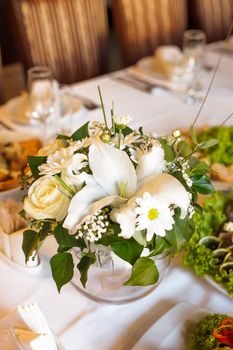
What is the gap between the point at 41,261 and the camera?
0.99 meters

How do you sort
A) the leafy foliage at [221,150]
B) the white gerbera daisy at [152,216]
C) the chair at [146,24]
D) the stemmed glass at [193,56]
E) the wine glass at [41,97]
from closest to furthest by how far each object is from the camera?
1. the white gerbera daisy at [152,216]
2. the leafy foliage at [221,150]
3. the wine glass at [41,97]
4. the stemmed glass at [193,56]
5. the chair at [146,24]

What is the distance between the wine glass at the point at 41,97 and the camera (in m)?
1.47

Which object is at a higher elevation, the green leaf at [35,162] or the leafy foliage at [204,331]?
the green leaf at [35,162]

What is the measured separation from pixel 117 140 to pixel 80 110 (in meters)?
0.77

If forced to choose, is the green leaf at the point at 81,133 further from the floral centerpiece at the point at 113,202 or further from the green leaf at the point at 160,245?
the green leaf at the point at 160,245

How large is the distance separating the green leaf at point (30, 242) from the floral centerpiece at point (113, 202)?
0.01 meters

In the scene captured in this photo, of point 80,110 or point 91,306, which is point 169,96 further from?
point 91,306

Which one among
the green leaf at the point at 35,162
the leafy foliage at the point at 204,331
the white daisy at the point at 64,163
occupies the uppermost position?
the white daisy at the point at 64,163

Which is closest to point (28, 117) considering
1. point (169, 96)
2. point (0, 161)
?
point (0, 161)

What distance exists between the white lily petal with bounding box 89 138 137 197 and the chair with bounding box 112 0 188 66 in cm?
150

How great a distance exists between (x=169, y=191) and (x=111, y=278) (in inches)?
9.0

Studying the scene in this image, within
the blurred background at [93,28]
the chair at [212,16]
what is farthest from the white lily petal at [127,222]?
the chair at [212,16]

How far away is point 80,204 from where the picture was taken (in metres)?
0.75

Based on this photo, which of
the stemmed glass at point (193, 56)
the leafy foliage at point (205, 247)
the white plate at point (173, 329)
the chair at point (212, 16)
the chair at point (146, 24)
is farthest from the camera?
the chair at point (212, 16)
